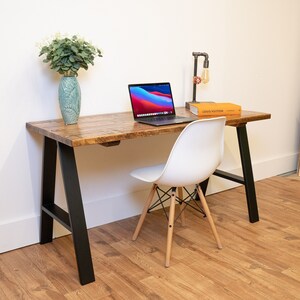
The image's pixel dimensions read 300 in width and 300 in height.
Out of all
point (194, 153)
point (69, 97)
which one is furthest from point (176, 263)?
point (69, 97)

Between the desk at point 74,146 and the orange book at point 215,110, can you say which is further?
the orange book at point 215,110

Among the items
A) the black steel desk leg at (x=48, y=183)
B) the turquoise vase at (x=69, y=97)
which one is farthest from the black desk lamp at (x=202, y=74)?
the black steel desk leg at (x=48, y=183)

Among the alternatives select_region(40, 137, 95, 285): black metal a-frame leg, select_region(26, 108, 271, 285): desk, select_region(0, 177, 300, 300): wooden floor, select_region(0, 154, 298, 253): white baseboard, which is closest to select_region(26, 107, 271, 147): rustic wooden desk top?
select_region(26, 108, 271, 285): desk

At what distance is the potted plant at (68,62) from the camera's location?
1.90m

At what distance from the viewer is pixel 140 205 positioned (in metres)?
2.63

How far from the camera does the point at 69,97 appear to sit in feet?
6.42

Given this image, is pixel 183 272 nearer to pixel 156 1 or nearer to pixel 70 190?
pixel 70 190

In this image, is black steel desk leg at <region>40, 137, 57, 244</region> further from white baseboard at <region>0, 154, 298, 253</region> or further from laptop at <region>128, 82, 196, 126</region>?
laptop at <region>128, 82, 196, 126</region>

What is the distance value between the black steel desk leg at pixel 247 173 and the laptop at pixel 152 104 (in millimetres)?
453

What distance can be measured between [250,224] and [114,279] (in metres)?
1.03

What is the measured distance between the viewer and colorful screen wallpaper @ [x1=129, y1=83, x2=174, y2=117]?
2.14 metres

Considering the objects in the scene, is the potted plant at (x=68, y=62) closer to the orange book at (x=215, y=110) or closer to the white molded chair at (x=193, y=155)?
the white molded chair at (x=193, y=155)

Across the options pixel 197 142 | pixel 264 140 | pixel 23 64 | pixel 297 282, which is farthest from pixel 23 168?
pixel 264 140

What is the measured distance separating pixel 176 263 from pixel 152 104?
2.89 feet
